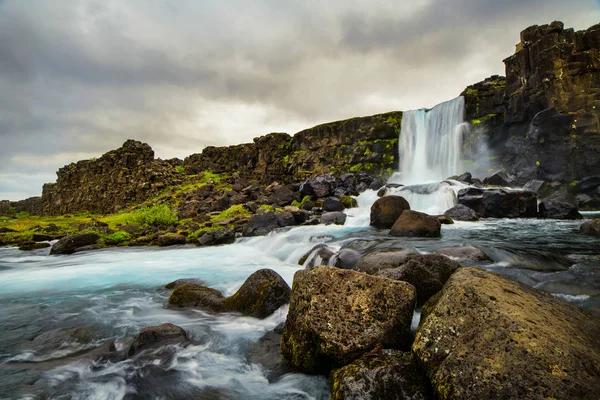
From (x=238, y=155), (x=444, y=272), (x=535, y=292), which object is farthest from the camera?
(x=238, y=155)

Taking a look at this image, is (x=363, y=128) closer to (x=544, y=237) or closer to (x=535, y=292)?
(x=544, y=237)

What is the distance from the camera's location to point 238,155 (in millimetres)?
58531

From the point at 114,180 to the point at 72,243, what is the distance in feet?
119

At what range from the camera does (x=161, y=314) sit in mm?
6383

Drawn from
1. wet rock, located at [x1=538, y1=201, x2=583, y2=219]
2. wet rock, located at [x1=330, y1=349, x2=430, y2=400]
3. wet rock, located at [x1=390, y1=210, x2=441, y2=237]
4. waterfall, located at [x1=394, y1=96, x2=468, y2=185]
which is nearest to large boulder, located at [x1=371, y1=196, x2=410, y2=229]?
wet rock, located at [x1=390, y1=210, x2=441, y2=237]

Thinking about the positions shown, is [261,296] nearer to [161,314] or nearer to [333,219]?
[161,314]

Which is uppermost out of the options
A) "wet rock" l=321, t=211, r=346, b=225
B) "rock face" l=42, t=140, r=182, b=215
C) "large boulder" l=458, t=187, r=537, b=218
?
"rock face" l=42, t=140, r=182, b=215

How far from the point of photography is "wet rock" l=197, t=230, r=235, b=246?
16.2m

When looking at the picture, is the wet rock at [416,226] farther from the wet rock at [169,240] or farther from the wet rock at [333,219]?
the wet rock at [169,240]

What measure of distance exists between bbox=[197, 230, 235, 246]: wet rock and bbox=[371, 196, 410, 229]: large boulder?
783 centimetres

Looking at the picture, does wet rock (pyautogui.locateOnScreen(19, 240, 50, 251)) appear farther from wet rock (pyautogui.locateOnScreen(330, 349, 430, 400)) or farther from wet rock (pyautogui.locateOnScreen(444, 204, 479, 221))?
wet rock (pyautogui.locateOnScreen(444, 204, 479, 221))

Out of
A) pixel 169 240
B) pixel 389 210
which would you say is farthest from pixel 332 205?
pixel 169 240

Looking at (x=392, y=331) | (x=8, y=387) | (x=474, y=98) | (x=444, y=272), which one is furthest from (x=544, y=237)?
(x=474, y=98)

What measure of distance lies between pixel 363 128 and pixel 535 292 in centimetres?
3991
